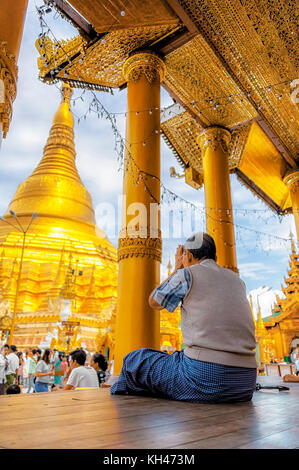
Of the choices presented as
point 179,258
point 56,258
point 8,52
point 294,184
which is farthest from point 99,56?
point 56,258

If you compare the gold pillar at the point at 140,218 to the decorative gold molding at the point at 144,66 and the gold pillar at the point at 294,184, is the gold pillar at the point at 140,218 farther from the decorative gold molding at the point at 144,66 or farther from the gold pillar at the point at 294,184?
the gold pillar at the point at 294,184

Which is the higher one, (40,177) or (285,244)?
(40,177)

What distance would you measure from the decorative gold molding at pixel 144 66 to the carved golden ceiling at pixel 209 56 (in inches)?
5.8

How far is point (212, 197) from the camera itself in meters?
5.73

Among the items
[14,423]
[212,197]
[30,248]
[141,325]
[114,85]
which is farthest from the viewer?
[30,248]

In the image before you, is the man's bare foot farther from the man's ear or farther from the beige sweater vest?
the man's ear

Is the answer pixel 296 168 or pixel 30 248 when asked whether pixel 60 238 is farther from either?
pixel 296 168

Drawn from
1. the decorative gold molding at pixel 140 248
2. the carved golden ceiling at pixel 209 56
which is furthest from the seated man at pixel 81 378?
the carved golden ceiling at pixel 209 56

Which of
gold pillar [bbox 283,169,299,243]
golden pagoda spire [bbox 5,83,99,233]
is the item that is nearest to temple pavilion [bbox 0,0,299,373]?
gold pillar [bbox 283,169,299,243]

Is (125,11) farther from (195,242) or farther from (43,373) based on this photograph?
(43,373)

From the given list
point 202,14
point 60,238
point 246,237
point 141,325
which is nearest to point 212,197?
point 246,237

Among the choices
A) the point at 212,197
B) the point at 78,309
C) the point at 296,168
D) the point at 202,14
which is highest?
the point at 202,14

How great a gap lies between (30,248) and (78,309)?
3484 mm
